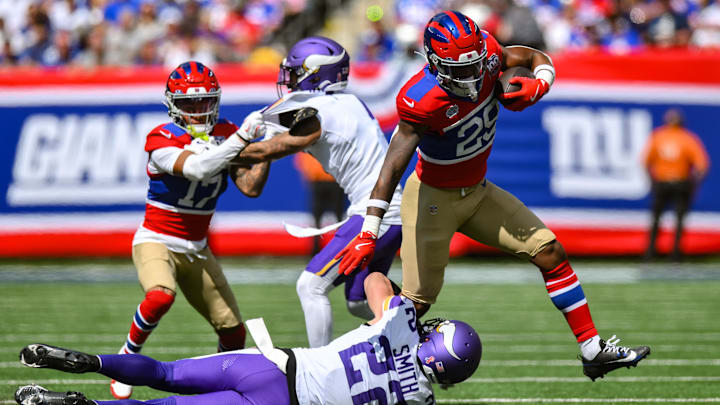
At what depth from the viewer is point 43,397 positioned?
3.73m

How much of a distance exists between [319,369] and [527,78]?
1771 mm

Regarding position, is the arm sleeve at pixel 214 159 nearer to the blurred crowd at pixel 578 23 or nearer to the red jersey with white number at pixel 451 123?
the red jersey with white number at pixel 451 123

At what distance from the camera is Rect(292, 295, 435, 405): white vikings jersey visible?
3873mm

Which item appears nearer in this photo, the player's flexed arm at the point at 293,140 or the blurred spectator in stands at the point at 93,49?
the player's flexed arm at the point at 293,140

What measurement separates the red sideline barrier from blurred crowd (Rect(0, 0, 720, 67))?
2603mm

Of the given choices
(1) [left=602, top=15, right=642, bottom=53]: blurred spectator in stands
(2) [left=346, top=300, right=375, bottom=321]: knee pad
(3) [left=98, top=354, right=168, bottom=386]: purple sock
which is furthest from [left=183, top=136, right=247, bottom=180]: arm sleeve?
(1) [left=602, top=15, right=642, bottom=53]: blurred spectator in stands

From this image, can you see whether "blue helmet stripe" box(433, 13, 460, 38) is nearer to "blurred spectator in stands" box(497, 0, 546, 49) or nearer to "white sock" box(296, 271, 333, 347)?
"white sock" box(296, 271, 333, 347)

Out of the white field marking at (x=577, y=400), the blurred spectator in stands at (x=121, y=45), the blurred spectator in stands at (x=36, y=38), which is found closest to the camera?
the white field marking at (x=577, y=400)

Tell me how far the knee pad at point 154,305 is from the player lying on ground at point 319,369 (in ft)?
3.81

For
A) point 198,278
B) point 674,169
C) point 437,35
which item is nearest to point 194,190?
point 198,278

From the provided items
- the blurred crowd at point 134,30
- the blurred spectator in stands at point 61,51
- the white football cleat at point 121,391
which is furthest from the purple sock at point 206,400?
the blurred spectator in stands at point 61,51

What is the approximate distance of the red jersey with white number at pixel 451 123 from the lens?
4629mm

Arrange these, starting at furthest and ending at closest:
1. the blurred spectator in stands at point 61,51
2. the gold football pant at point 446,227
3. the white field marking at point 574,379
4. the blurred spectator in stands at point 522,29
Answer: the blurred spectator in stands at point 61,51
the blurred spectator in stands at point 522,29
the white field marking at point 574,379
the gold football pant at point 446,227

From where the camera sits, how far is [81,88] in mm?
12312
